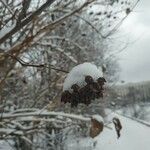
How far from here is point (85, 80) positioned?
1.92m

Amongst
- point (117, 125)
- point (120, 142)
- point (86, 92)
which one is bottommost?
point (117, 125)

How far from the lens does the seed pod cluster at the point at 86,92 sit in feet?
6.30

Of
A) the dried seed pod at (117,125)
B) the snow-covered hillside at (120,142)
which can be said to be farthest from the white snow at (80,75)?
the snow-covered hillside at (120,142)

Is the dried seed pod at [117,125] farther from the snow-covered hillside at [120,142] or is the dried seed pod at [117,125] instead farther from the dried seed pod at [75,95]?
the snow-covered hillside at [120,142]

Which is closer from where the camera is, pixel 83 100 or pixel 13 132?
pixel 83 100

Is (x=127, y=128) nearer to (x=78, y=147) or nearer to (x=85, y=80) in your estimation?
(x=78, y=147)

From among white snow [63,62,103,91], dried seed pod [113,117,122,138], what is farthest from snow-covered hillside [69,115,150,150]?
white snow [63,62,103,91]

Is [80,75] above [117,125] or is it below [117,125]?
above

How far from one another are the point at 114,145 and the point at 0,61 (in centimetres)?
2126

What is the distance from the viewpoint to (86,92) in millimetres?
1924

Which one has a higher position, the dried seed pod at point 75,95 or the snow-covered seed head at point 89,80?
the snow-covered seed head at point 89,80

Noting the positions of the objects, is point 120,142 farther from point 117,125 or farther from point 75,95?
point 75,95

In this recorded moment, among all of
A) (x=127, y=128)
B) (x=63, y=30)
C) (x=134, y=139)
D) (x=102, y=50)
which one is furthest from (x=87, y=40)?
(x=127, y=128)

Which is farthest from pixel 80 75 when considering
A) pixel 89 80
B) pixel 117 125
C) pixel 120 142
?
pixel 120 142
